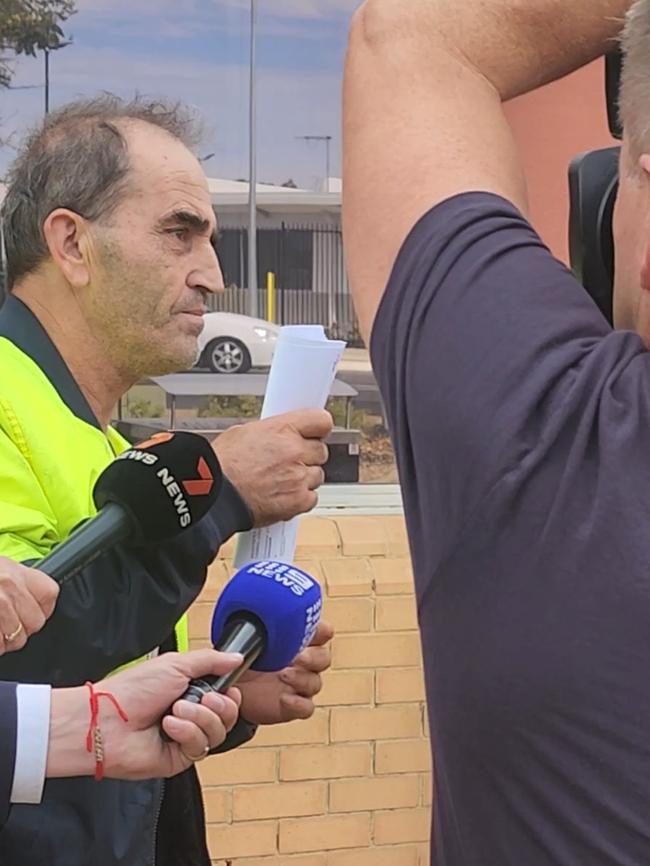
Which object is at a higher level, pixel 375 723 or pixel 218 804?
pixel 375 723

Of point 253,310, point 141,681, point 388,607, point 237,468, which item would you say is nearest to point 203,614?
point 388,607

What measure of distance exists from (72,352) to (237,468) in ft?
1.06

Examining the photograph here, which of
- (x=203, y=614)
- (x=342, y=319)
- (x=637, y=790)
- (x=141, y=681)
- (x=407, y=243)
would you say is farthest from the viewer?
(x=342, y=319)

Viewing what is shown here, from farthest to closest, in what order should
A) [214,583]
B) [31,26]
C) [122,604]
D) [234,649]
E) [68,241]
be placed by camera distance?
[31,26]
[214,583]
[68,241]
[122,604]
[234,649]

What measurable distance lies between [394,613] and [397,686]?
0.23m

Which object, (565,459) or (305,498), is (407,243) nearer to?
(565,459)

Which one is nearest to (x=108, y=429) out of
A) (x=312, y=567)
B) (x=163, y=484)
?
(x=163, y=484)

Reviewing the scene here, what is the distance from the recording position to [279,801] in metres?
3.63

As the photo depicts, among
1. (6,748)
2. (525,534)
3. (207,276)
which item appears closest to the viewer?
(525,534)

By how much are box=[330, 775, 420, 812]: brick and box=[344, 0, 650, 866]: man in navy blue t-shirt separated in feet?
9.11

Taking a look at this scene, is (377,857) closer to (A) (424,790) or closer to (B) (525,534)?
(A) (424,790)

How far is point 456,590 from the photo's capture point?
35.7 inches

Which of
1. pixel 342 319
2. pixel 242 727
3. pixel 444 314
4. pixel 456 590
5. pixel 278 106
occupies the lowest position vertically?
pixel 242 727

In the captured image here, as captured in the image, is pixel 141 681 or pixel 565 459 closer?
pixel 565 459
